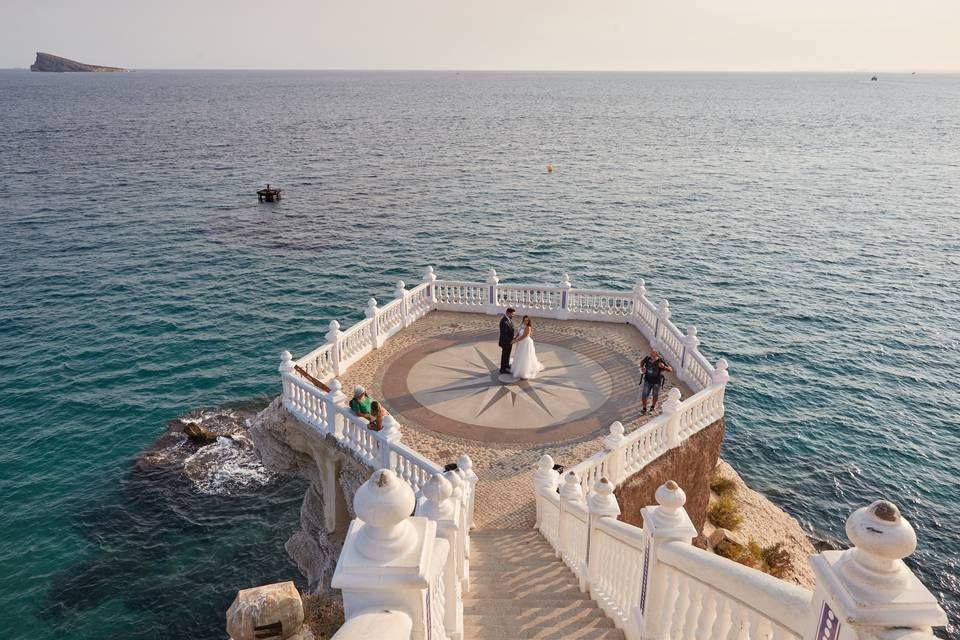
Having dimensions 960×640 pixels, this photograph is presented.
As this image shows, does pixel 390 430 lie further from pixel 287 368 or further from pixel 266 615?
pixel 266 615

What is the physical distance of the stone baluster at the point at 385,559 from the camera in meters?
4.09

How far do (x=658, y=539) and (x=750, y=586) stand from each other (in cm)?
152

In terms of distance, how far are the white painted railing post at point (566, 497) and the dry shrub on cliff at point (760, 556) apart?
26.4 ft

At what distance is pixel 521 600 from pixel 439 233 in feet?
130

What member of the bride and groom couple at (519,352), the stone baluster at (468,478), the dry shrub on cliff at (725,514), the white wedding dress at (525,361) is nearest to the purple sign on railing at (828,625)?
the stone baluster at (468,478)

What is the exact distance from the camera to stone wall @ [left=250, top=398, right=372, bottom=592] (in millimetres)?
15445

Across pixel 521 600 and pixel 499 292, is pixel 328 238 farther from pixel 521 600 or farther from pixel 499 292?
pixel 521 600

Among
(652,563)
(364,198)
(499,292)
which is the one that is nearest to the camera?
(652,563)

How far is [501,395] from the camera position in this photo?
17453 mm

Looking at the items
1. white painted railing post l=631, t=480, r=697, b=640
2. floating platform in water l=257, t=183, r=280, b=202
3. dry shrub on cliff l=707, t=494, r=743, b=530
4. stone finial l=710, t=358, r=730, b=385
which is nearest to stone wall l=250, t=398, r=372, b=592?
white painted railing post l=631, t=480, r=697, b=640

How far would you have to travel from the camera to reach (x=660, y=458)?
48.9 feet

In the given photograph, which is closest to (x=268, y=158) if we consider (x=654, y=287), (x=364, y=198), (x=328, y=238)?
(x=364, y=198)

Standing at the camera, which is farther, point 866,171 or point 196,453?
point 866,171

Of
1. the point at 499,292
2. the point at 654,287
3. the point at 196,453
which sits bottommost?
the point at 196,453
